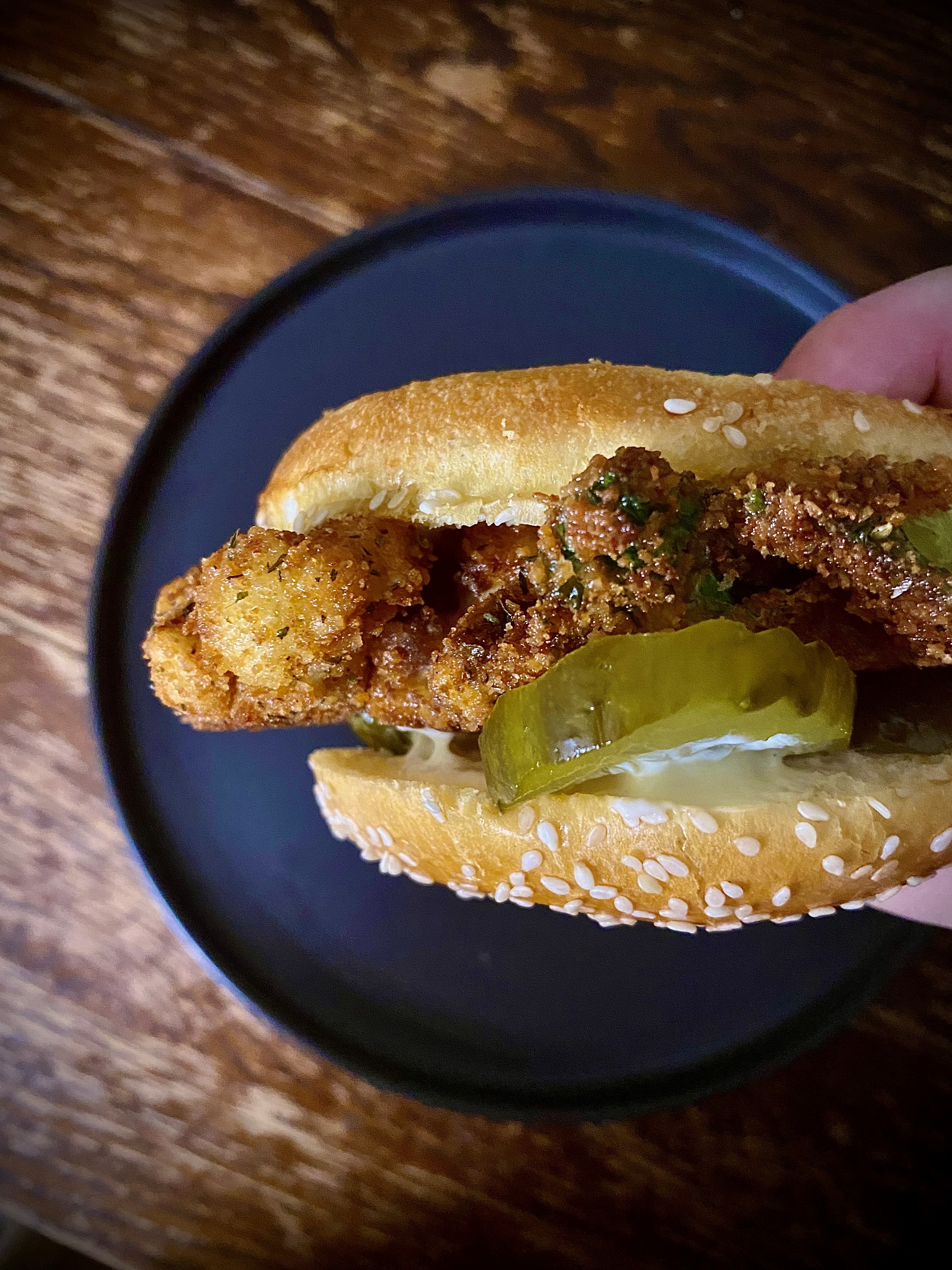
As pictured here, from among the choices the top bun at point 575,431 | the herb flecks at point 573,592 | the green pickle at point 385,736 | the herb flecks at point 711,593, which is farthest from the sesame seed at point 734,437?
the green pickle at point 385,736

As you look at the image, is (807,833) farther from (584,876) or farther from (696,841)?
(584,876)

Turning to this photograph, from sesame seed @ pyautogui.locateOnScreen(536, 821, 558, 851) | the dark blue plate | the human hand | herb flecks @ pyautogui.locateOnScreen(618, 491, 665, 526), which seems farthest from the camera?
the dark blue plate

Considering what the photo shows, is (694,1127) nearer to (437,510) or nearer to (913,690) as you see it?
(913,690)

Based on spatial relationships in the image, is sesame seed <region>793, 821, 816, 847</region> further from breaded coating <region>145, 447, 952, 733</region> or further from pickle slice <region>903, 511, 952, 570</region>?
pickle slice <region>903, 511, 952, 570</region>

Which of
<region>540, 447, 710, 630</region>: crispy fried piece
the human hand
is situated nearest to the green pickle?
<region>540, 447, 710, 630</region>: crispy fried piece

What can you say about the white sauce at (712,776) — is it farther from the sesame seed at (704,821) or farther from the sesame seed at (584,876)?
the sesame seed at (584,876)

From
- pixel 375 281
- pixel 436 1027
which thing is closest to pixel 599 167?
pixel 375 281

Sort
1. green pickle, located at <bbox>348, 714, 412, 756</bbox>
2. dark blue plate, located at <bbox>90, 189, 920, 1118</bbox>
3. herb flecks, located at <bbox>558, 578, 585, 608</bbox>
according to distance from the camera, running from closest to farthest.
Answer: herb flecks, located at <bbox>558, 578, 585, 608</bbox>, green pickle, located at <bbox>348, 714, 412, 756</bbox>, dark blue plate, located at <bbox>90, 189, 920, 1118</bbox>
